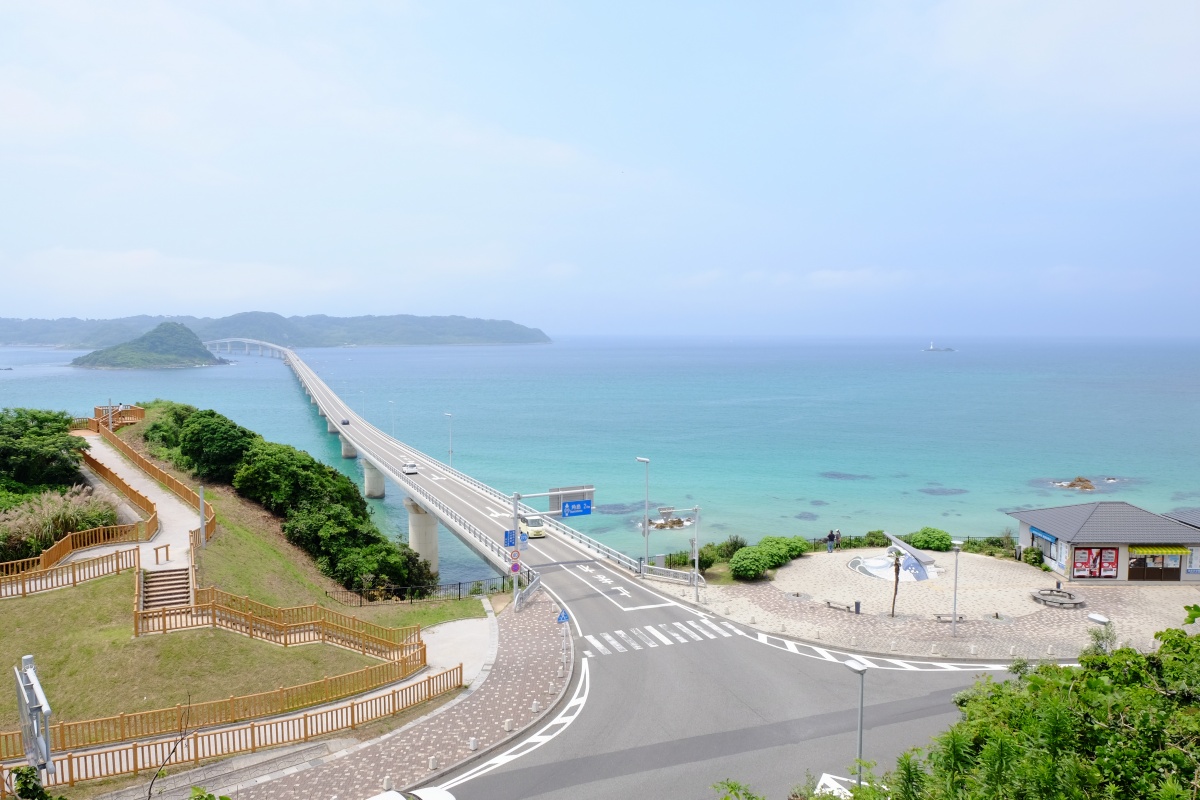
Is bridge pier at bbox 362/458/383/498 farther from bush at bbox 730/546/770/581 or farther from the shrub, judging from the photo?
bush at bbox 730/546/770/581

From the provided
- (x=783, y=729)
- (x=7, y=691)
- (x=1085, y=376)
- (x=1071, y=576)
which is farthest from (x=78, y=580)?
(x=1085, y=376)

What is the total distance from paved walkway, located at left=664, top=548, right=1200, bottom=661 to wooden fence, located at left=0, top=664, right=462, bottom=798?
44.6ft

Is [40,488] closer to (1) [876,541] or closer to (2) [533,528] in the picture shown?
(2) [533,528]

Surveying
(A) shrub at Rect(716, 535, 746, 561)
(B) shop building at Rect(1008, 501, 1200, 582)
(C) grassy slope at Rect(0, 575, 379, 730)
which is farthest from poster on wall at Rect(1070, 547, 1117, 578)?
(C) grassy slope at Rect(0, 575, 379, 730)

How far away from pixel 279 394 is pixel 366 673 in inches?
5904

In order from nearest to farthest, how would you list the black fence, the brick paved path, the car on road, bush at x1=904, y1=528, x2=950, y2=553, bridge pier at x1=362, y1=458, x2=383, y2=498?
the brick paved path
the black fence
bush at x1=904, y1=528, x2=950, y2=553
the car on road
bridge pier at x1=362, y1=458, x2=383, y2=498

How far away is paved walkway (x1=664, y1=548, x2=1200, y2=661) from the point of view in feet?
81.5

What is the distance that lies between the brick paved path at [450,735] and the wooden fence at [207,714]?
228cm

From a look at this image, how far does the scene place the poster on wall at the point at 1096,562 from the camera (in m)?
32.6

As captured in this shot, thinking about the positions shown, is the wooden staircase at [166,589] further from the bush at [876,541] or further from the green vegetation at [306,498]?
the bush at [876,541]

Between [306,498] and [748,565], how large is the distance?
2260 cm

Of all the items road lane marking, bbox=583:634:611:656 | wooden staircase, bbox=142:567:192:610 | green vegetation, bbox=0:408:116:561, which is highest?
green vegetation, bbox=0:408:116:561

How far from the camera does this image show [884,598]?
3109cm

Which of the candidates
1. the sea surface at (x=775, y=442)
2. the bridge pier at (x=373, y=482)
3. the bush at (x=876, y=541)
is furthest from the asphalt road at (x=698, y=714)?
the bridge pier at (x=373, y=482)
